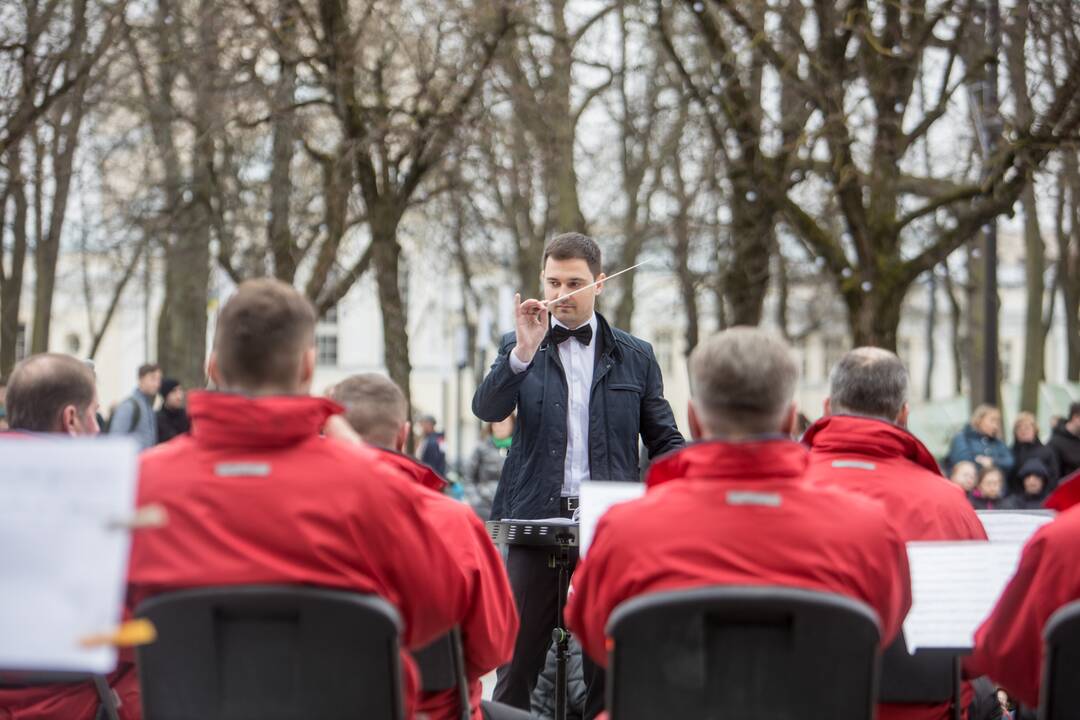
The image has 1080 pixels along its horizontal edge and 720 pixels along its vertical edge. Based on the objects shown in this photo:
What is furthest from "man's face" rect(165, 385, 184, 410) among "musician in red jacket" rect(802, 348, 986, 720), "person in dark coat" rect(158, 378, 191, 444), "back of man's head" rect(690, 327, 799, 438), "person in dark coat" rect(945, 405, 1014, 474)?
"back of man's head" rect(690, 327, 799, 438)

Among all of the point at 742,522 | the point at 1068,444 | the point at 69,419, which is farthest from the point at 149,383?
the point at 742,522

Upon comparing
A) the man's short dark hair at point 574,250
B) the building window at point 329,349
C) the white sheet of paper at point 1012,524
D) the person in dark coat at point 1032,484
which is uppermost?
the building window at point 329,349

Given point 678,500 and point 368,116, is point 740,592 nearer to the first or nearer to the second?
point 678,500

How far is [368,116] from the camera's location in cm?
1450

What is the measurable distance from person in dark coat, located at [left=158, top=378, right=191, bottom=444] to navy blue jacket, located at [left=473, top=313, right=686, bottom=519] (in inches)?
326

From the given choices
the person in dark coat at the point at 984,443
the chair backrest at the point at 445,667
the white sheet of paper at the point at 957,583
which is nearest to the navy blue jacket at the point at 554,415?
the chair backrest at the point at 445,667

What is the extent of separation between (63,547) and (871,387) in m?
2.58

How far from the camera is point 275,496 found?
3064 mm

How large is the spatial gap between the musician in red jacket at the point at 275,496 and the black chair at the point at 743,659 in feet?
1.75

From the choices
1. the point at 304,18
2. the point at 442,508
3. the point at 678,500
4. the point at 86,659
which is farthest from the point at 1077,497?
→ the point at 304,18

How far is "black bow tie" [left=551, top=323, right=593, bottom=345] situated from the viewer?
5664 mm

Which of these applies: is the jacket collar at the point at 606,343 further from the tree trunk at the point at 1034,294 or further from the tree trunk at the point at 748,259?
the tree trunk at the point at 1034,294

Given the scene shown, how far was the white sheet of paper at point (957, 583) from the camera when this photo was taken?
3564mm

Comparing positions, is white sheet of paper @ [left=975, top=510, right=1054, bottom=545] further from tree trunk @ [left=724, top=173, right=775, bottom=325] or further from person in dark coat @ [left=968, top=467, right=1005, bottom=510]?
tree trunk @ [left=724, top=173, right=775, bottom=325]
